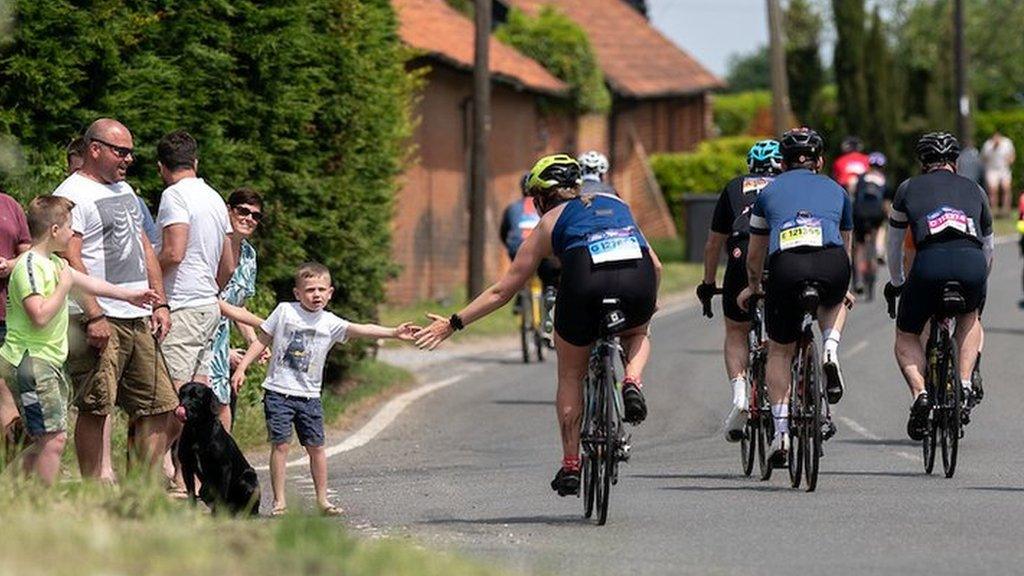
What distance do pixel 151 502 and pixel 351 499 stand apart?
3.33 metres

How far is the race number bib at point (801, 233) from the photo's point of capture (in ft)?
40.2

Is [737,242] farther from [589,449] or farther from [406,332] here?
[589,449]

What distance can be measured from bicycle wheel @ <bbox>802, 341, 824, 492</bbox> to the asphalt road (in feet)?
0.49

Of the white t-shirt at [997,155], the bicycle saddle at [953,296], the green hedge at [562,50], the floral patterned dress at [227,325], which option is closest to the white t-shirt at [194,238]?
the floral patterned dress at [227,325]

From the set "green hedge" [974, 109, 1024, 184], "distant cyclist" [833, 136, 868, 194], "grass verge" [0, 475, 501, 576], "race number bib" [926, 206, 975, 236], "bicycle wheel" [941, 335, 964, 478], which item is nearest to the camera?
"grass verge" [0, 475, 501, 576]

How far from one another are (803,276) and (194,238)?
311cm

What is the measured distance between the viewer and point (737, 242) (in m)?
13.8

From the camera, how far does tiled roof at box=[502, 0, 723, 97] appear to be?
4975 cm

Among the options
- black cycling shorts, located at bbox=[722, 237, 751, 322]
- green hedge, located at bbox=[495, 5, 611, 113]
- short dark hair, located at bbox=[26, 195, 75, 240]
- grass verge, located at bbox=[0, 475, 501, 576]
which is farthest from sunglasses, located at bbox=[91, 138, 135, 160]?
green hedge, located at bbox=[495, 5, 611, 113]

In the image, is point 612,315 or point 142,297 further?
point 142,297

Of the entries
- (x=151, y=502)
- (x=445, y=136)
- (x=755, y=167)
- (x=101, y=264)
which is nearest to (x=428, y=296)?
(x=445, y=136)

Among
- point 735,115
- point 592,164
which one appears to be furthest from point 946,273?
point 735,115

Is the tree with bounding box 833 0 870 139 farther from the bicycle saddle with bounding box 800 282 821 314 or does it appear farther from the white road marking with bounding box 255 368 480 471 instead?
the bicycle saddle with bounding box 800 282 821 314

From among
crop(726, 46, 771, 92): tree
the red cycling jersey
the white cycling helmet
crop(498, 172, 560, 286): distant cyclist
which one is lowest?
crop(498, 172, 560, 286): distant cyclist
